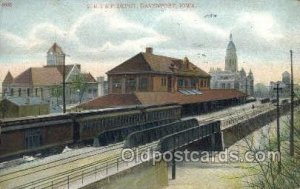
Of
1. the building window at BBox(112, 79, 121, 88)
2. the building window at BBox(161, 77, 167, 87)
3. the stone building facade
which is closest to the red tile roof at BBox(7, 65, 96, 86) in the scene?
the building window at BBox(112, 79, 121, 88)

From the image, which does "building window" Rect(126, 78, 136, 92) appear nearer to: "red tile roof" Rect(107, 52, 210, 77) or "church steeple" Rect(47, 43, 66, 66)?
"red tile roof" Rect(107, 52, 210, 77)

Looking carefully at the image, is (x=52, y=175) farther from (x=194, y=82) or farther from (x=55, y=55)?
(x=194, y=82)

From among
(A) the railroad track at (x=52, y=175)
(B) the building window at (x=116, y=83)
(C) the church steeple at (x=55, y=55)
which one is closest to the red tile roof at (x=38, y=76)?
(C) the church steeple at (x=55, y=55)

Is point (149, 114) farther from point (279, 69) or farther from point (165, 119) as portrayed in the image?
point (279, 69)

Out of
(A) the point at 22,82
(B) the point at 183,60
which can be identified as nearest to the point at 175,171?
(B) the point at 183,60

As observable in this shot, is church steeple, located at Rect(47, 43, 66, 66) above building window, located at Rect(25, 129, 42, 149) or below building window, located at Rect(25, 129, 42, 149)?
above
